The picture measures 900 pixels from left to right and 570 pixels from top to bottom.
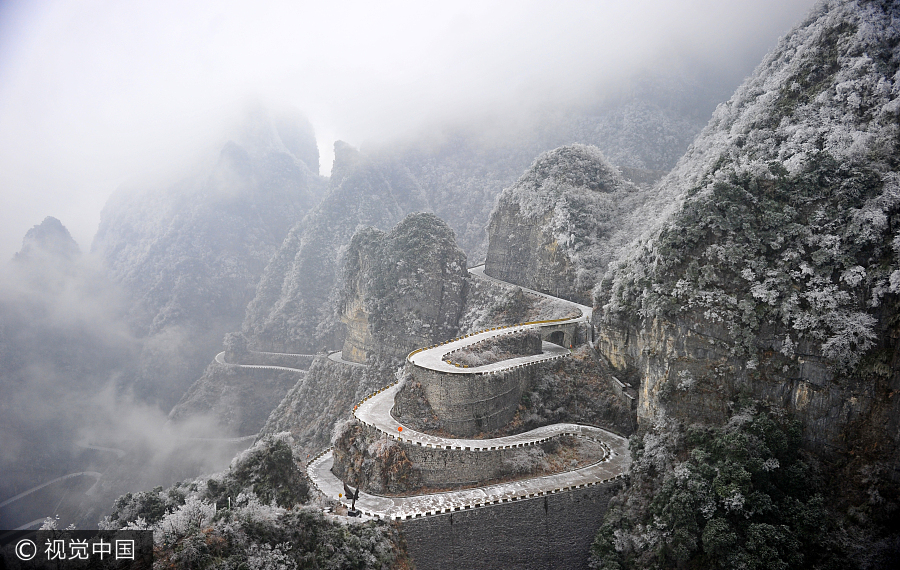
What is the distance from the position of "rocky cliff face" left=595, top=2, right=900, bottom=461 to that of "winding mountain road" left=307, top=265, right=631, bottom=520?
3.82m

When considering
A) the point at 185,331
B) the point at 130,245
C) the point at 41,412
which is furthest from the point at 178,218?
the point at 41,412

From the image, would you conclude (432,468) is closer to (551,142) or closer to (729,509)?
(729,509)

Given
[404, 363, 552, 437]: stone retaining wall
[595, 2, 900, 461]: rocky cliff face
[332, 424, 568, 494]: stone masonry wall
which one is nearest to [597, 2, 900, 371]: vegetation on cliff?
[595, 2, 900, 461]: rocky cliff face

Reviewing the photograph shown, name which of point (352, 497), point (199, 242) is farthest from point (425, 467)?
point (199, 242)

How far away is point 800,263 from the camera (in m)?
22.2

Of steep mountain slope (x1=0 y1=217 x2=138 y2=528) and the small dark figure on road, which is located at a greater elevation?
the small dark figure on road

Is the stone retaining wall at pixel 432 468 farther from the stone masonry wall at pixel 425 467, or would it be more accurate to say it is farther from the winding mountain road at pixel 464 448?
the winding mountain road at pixel 464 448

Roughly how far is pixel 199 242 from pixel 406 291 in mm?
67933

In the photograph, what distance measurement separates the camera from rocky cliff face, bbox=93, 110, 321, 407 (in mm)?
91062

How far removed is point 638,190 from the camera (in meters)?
53.4

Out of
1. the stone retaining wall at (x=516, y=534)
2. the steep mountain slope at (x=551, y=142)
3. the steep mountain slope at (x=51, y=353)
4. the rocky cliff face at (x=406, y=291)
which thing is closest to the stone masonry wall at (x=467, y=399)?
the stone retaining wall at (x=516, y=534)

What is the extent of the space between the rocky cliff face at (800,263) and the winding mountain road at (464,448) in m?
3.82

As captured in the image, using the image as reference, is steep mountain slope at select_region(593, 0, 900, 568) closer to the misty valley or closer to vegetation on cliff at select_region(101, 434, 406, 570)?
the misty valley

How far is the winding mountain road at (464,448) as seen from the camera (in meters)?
23.1
